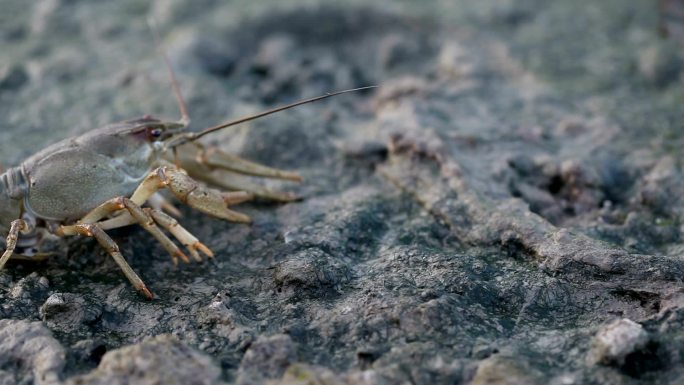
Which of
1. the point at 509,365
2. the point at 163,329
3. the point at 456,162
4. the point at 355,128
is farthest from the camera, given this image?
the point at 355,128

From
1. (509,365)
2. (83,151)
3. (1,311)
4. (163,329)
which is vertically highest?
(83,151)

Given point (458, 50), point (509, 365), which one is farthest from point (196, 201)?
point (458, 50)

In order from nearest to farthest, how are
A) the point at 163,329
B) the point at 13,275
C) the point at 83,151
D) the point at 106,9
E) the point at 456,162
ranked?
the point at 163,329 < the point at 13,275 < the point at 83,151 < the point at 456,162 < the point at 106,9

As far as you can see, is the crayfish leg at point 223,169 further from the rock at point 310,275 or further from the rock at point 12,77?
the rock at point 12,77

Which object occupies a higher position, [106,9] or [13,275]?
[106,9]

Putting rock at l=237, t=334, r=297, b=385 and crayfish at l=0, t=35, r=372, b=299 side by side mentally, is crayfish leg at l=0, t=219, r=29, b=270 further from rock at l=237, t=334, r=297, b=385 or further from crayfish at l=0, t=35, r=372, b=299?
rock at l=237, t=334, r=297, b=385

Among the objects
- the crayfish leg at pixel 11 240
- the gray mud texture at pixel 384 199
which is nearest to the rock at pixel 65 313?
the gray mud texture at pixel 384 199

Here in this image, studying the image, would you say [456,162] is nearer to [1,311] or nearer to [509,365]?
[509,365]
